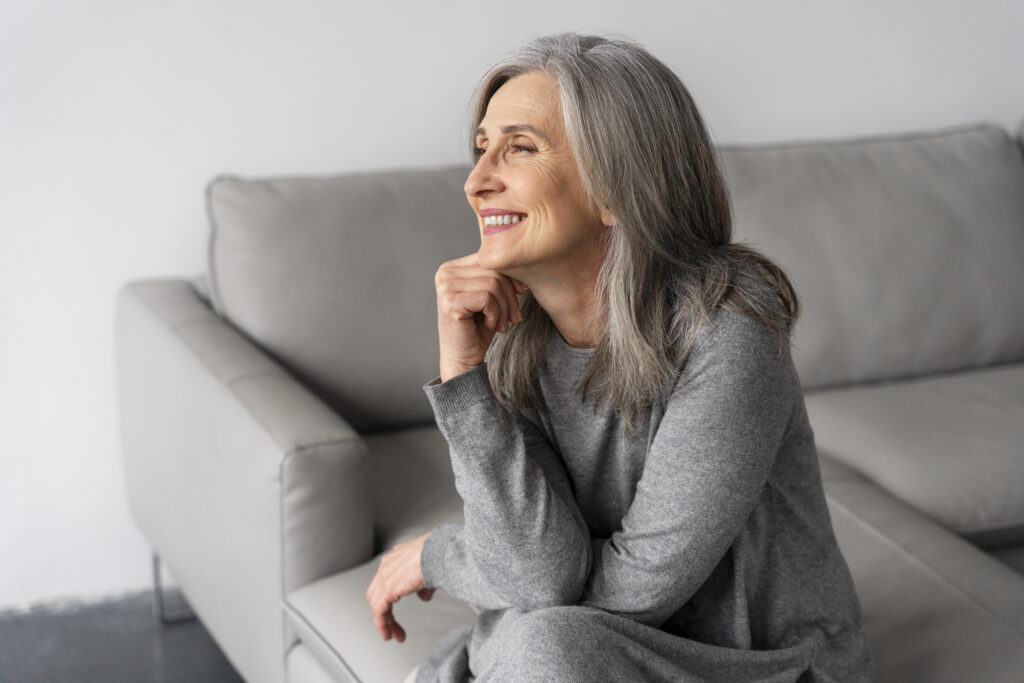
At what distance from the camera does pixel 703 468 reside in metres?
1.06

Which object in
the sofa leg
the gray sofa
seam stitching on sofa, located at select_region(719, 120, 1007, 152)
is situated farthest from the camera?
seam stitching on sofa, located at select_region(719, 120, 1007, 152)

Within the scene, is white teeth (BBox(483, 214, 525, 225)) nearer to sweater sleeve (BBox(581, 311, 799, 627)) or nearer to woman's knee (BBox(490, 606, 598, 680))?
sweater sleeve (BBox(581, 311, 799, 627))

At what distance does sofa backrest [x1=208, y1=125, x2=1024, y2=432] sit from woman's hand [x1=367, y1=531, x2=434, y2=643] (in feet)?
2.27

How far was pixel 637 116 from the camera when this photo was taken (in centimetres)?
107

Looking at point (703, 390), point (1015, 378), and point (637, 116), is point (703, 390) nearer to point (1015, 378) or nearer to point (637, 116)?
point (637, 116)

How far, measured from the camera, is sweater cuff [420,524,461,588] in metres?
1.24

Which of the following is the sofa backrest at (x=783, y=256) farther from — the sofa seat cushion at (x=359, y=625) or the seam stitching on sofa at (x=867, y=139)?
the sofa seat cushion at (x=359, y=625)

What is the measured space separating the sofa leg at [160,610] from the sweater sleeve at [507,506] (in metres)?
1.26

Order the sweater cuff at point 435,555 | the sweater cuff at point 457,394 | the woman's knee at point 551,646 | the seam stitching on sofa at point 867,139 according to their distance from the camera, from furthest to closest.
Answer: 1. the seam stitching on sofa at point 867,139
2. the sweater cuff at point 435,555
3. the sweater cuff at point 457,394
4. the woman's knee at point 551,646

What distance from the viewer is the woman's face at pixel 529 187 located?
111 cm

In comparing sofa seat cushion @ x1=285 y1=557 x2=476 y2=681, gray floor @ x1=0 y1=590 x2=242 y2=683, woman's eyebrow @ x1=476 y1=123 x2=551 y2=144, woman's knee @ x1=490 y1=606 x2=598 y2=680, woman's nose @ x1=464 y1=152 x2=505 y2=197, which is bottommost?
gray floor @ x1=0 y1=590 x2=242 y2=683

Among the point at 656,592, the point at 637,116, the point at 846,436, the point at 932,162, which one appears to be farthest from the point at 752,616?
the point at 932,162

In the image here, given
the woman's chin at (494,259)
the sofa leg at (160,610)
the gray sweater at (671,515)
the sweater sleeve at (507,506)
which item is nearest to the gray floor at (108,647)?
the sofa leg at (160,610)

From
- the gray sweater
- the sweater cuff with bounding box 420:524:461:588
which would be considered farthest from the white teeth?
the sweater cuff with bounding box 420:524:461:588
